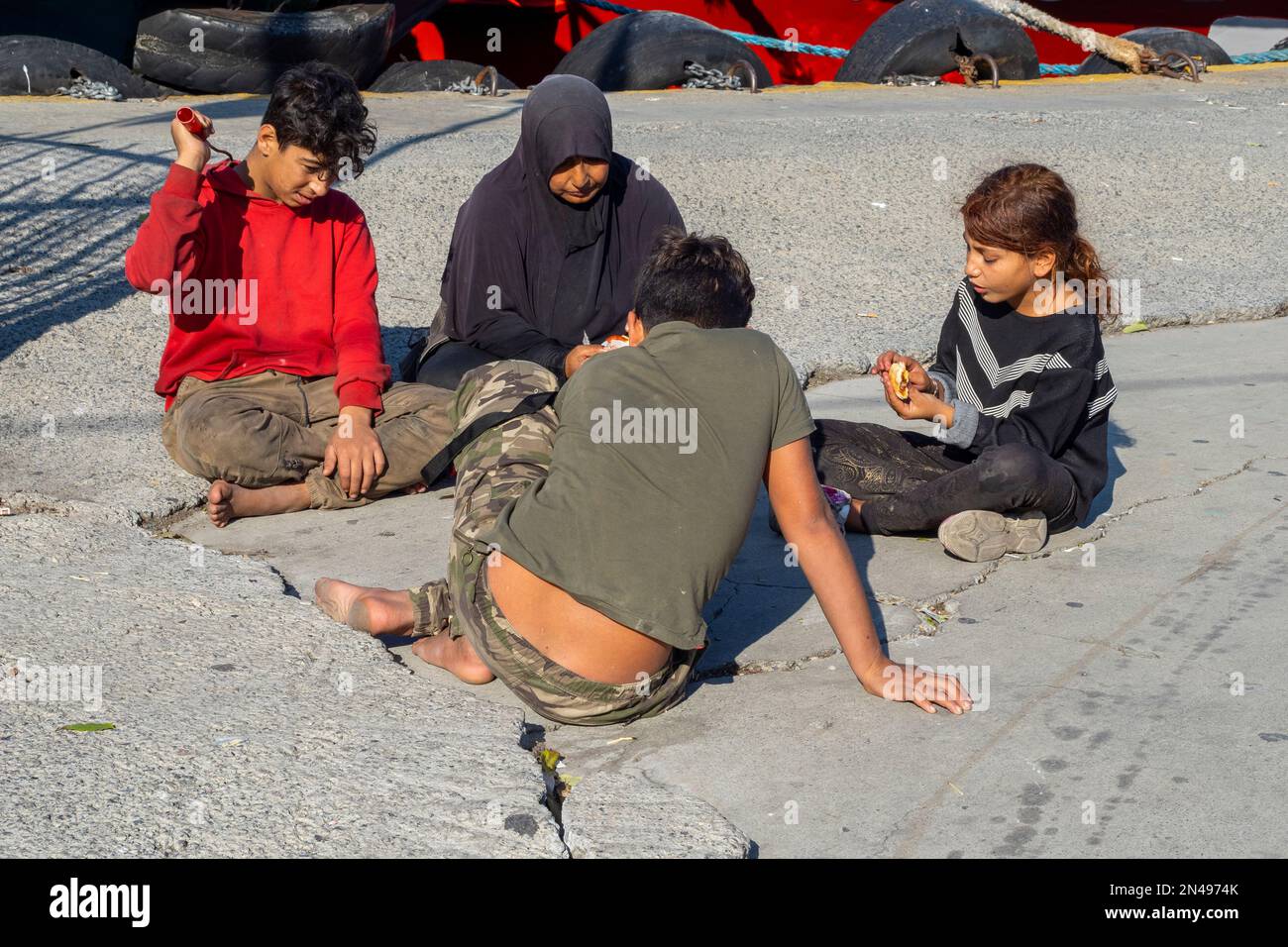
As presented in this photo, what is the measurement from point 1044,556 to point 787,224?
3396mm

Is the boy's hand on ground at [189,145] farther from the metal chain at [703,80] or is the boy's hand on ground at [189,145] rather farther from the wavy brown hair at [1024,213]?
the metal chain at [703,80]

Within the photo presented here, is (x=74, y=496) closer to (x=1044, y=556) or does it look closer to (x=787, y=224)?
(x=1044, y=556)

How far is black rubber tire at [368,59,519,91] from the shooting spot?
33.3ft

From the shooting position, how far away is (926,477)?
4.08m

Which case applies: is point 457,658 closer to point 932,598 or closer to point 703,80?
point 932,598

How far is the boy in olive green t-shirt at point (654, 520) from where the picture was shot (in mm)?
2596

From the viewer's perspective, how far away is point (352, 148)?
389cm

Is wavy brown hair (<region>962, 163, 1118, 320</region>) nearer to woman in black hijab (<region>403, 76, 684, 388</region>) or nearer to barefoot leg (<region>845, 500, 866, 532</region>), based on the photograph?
barefoot leg (<region>845, 500, 866, 532</region>)

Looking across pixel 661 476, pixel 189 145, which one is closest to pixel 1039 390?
pixel 661 476

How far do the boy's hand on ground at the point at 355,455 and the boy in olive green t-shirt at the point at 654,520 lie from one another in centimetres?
122

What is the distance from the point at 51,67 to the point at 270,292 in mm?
5380

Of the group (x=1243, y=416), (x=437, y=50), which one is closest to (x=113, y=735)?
(x=1243, y=416)

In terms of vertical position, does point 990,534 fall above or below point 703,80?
below

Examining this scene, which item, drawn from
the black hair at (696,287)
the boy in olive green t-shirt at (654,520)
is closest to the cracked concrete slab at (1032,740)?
the boy in olive green t-shirt at (654,520)
